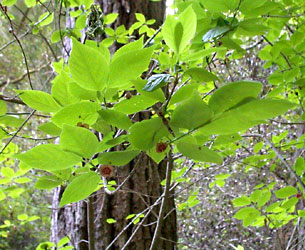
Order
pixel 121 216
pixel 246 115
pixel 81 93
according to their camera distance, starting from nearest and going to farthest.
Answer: pixel 246 115 → pixel 81 93 → pixel 121 216

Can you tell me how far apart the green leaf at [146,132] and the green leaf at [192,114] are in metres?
0.02

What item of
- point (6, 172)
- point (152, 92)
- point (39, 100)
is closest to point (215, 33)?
point (152, 92)

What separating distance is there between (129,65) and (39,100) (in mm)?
158

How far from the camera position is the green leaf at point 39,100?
0.41 metres

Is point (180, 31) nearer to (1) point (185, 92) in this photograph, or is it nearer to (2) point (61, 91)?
(1) point (185, 92)

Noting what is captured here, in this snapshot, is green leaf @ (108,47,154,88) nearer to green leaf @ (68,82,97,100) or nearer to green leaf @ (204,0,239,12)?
green leaf @ (68,82,97,100)

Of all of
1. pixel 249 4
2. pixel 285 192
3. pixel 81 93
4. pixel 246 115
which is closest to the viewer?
pixel 246 115

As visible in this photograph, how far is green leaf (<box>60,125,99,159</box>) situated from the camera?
321mm

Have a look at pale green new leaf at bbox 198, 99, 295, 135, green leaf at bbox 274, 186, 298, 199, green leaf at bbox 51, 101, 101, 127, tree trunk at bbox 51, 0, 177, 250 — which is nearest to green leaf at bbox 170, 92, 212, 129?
pale green new leaf at bbox 198, 99, 295, 135

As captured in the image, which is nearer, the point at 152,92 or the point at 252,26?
the point at 152,92

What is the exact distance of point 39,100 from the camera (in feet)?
1.38

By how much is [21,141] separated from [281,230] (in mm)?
3359

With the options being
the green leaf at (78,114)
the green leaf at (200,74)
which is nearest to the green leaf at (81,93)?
the green leaf at (78,114)

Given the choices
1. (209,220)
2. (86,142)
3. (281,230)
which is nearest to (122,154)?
(86,142)
